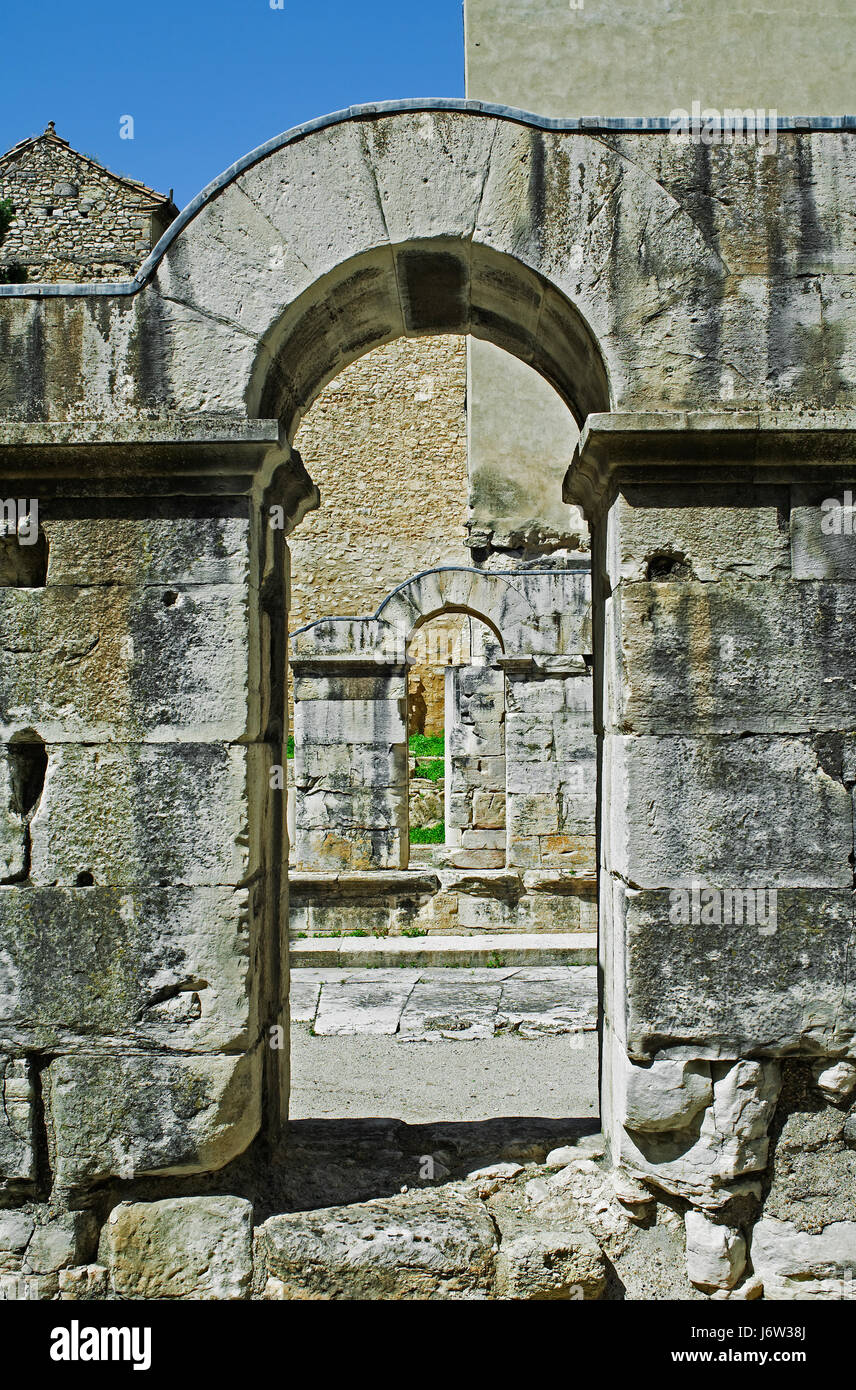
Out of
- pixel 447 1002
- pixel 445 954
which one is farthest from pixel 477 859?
pixel 447 1002

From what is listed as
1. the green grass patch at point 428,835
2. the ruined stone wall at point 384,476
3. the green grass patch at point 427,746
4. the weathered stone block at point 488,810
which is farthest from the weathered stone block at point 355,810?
the ruined stone wall at point 384,476

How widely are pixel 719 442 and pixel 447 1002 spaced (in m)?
5.28

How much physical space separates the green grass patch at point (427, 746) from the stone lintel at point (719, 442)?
13.4 meters

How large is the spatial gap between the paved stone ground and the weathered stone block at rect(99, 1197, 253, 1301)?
3.45 metres

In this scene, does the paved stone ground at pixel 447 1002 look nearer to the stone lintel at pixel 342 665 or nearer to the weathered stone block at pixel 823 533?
the stone lintel at pixel 342 665

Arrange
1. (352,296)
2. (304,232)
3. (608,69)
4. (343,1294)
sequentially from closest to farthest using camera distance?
1. (343,1294)
2. (304,232)
3. (352,296)
4. (608,69)

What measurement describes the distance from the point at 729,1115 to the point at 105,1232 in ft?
6.38

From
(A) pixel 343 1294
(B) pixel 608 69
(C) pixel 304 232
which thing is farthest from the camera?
(B) pixel 608 69

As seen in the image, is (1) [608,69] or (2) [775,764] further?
(1) [608,69]

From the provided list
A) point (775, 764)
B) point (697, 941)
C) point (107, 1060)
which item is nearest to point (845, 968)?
point (697, 941)

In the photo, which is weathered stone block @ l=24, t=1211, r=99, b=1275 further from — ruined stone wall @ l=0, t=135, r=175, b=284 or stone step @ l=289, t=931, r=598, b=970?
ruined stone wall @ l=0, t=135, r=175, b=284

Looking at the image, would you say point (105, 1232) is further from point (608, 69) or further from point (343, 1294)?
point (608, 69)

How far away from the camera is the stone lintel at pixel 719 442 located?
3078 mm

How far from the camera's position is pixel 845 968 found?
3104 millimetres
